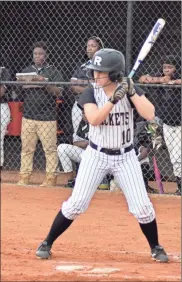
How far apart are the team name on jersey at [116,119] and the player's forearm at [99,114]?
14cm

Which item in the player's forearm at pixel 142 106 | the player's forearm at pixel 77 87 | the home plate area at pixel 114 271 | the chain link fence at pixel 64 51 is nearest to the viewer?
the home plate area at pixel 114 271

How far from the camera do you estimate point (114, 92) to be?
599 centimetres

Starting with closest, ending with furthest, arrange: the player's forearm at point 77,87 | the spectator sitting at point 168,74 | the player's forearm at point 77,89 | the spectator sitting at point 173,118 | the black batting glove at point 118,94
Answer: the black batting glove at point 118,94, the spectator sitting at point 168,74, the spectator sitting at point 173,118, the player's forearm at point 77,87, the player's forearm at point 77,89

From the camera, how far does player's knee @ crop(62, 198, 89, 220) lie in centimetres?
632

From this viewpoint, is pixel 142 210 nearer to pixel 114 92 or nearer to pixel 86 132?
pixel 114 92

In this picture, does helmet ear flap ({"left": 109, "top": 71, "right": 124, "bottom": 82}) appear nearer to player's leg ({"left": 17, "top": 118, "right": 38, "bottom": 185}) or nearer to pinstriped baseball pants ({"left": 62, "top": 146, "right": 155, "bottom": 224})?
pinstriped baseball pants ({"left": 62, "top": 146, "right": 155, "bottom": 224})

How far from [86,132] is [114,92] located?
4.77m

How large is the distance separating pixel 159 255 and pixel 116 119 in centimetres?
109

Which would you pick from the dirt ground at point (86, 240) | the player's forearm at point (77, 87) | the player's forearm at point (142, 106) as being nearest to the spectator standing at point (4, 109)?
the dirt ground at point (86, 240)

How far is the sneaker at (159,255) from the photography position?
255 inches

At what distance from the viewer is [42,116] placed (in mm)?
10750

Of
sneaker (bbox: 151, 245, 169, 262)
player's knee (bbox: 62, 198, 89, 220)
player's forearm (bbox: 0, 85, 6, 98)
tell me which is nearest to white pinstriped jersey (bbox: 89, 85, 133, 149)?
player's knee (bbox: 62, 198, 89, 220)

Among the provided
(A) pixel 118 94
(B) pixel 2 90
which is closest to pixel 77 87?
(B) pixel 2 90

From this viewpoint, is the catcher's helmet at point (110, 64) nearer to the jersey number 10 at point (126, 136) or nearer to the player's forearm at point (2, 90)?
the jersey number 10 at point (126, 136)
